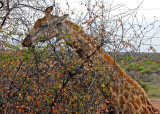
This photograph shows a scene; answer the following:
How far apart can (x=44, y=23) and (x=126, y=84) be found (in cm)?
240

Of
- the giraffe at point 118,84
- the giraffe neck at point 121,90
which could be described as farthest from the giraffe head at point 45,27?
the giraffe neck at point 121,90

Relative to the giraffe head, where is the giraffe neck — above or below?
below

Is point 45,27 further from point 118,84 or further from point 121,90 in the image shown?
point 121,90

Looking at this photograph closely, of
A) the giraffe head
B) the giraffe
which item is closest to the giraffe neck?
the giraffe

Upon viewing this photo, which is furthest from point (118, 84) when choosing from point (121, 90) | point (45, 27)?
point (45, 27)

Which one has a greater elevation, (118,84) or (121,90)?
(118,84)

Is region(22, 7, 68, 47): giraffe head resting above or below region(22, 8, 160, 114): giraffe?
above

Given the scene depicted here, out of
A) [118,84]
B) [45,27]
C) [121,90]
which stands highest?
[45,27]

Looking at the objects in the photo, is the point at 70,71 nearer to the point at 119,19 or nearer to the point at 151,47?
the point at 119,19

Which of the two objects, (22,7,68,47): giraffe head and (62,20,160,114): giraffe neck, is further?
(22,7,68,47): giraffe head

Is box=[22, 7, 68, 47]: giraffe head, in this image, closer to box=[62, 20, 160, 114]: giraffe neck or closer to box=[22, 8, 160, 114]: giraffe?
box=[22, 8, 160, 114]: giraffe

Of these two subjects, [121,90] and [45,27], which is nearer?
[121,90]

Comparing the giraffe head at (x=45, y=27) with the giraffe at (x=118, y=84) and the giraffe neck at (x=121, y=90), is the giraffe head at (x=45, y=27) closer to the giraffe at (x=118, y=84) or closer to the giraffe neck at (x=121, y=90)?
the giraffe at (x=118, y=84)

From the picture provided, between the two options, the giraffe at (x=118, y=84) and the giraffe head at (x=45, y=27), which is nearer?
the giraffe at (x=118, y=84)
